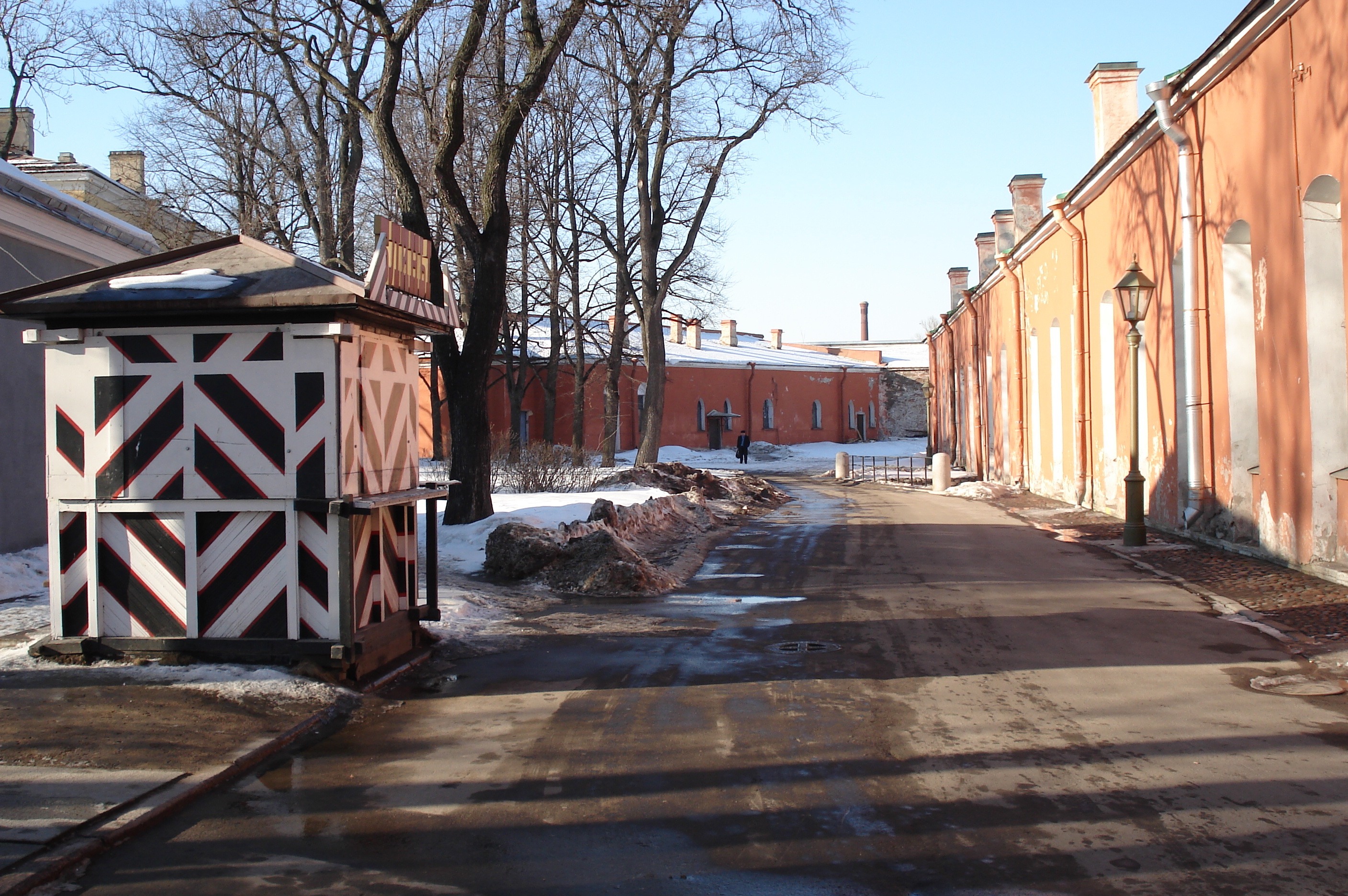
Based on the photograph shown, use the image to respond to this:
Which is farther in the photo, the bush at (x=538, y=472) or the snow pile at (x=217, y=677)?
the bush at (x=538, y=472)

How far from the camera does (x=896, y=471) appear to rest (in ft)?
122

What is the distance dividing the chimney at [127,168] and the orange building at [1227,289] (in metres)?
25.0

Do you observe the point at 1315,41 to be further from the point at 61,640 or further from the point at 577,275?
the point at 577,275

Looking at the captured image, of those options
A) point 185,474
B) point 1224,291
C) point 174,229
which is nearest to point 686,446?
point 174,229

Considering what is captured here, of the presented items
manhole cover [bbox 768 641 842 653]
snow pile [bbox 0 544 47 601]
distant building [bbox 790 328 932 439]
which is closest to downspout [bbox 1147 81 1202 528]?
manhole cover [bbox 768 641 842 653]

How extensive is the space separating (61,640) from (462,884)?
13.6ft

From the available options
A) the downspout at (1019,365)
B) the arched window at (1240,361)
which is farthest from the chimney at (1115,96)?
the arched window at (1240,361)

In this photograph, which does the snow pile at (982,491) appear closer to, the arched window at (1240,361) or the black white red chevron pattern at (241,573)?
the arched window at (1240,361)

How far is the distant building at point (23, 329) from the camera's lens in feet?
34.5

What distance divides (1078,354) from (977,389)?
13619 millimetres

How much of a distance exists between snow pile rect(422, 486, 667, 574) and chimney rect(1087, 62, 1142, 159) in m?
10.8

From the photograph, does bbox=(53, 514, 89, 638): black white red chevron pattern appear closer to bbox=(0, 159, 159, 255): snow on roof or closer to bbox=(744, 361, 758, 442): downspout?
bbox=(0, 159, 159, 255): snow on roof

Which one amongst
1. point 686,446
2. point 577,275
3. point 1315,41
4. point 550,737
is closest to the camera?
point 550,737

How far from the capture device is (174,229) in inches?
1021
